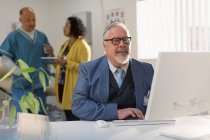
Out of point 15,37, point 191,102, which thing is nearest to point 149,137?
point 191,102

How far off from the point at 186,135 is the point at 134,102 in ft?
2.00

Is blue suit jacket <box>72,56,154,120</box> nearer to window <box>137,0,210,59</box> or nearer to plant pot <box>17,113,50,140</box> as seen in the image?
plant pot <box>17,113,50,140</box>

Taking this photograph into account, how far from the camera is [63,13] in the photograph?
5.13 metres

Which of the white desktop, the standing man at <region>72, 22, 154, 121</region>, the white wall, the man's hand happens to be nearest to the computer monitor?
the white desktop

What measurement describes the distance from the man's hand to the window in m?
1.71

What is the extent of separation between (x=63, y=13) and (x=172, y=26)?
2157 mm

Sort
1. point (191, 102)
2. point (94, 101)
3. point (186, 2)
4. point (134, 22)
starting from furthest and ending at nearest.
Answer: point (134, 22)
point (186, 2)
point (94, 101)
point (191, 102)

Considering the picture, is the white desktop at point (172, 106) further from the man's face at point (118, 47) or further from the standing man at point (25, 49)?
the standing man at point (25, 49)

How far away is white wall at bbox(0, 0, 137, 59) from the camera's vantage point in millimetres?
3993

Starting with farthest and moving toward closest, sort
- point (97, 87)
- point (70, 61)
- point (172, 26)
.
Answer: point (172, 26) < point (70, 61) < point (97, 87)

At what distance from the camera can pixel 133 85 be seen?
1.91 metres

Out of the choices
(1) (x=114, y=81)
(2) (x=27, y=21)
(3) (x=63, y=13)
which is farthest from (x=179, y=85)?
(3) (x=63, y=13)

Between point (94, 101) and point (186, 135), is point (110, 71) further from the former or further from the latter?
point (186, 135)

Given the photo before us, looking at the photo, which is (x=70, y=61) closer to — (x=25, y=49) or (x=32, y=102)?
(x=25, y=49)
